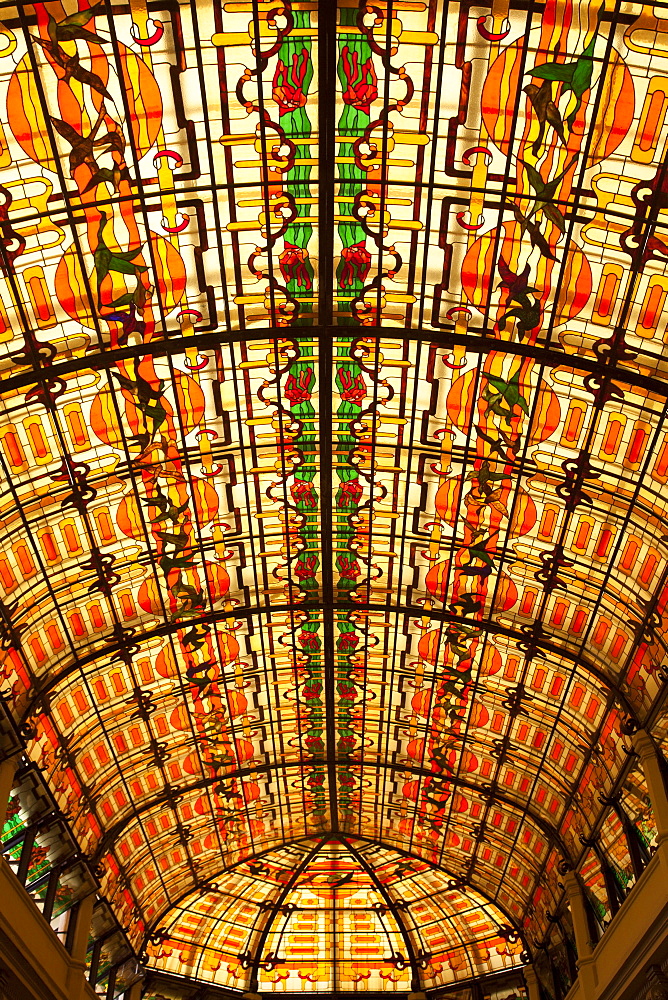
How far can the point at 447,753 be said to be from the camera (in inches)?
1052

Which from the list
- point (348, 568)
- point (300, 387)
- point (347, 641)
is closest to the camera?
point (300, 387)

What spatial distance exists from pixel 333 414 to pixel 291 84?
6.37 metres

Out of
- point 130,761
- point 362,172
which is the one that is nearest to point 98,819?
point 130,761

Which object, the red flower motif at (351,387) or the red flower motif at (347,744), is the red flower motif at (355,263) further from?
the red flower motif at (347,744)

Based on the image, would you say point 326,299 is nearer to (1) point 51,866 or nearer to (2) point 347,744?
(1) point 51,866

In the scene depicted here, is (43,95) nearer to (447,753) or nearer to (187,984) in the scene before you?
(447,753)

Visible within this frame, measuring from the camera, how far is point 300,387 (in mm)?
18344

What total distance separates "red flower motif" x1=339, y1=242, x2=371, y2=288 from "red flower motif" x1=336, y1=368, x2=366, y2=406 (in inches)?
77.4

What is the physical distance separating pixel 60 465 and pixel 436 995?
20.6 metres

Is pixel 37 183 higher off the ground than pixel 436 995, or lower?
higher

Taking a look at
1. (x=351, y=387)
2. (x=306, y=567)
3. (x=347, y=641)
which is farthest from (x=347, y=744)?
(x=351, y=387)

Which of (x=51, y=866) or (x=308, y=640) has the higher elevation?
(x=308, y=640)

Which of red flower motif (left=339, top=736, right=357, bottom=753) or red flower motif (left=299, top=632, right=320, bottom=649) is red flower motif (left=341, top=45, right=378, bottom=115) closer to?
red flower motif (left=299, top=632, right=320, bottom=649)

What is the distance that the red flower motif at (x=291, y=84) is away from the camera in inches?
542
